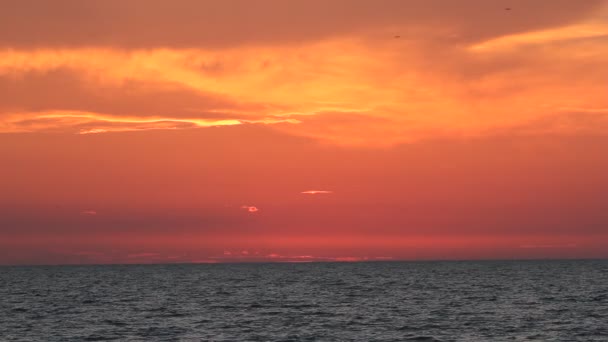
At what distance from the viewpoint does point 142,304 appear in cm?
12219

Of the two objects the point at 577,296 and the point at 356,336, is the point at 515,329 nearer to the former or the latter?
the point at 356,336

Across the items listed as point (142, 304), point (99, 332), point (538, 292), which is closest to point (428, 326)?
point (99, 332)

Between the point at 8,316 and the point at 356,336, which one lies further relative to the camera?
the point at 8,316

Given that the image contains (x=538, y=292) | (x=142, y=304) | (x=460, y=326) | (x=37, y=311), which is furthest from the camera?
(x=538, y=292)

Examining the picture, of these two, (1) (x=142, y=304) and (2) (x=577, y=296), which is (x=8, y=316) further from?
(2) (x=577, y=296)

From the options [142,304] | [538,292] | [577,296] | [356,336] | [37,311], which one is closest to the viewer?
[356,336]

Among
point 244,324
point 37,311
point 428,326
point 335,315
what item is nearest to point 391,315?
point 335,315

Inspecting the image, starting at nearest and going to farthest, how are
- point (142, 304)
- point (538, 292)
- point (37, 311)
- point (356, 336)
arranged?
point (356, 336) < point (37, 311) < point (142, 304) < point (538, 292)

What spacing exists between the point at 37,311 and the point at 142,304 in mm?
16578

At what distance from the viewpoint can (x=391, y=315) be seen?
10062 centimetres

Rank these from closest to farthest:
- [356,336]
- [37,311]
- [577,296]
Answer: [356,336]
[37,311]
[577,296]

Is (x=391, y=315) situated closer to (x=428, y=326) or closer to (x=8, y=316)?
(x=428, y=326)

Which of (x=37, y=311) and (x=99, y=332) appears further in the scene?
(x=37, y=311)

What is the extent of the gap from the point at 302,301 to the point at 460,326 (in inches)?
1711
